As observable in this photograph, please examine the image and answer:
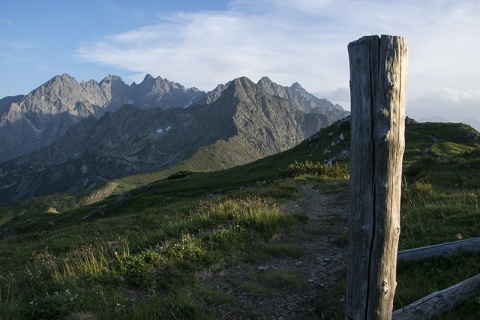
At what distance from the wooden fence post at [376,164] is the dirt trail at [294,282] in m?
2.21

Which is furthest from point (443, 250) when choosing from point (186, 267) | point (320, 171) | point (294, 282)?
point (320, 171)

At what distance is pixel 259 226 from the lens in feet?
39.1

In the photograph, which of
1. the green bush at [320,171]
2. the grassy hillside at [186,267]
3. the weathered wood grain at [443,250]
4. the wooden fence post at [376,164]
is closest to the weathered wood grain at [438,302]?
the grassy hillside at [186,267]

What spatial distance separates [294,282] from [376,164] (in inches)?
199

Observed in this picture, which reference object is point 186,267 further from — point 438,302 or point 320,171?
point 320,171

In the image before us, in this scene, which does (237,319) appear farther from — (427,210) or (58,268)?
(427,210)

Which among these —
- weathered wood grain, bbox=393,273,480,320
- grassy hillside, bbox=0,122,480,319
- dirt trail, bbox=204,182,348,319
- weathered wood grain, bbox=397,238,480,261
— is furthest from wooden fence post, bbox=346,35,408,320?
weathered wood grain, bbox=397,238,480,261

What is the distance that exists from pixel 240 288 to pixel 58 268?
5210mm

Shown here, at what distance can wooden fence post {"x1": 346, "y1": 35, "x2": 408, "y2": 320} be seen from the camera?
4.19 metres

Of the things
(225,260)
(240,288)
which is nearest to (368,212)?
(240,288)

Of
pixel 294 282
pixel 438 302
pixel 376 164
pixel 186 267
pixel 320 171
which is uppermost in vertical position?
pixel 376 164

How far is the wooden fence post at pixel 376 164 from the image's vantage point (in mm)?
4188

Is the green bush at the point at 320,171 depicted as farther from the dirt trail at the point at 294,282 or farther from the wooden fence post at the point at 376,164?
the wooden fence post at the point at 376,164

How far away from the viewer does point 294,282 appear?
832 cm
